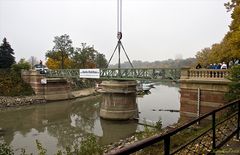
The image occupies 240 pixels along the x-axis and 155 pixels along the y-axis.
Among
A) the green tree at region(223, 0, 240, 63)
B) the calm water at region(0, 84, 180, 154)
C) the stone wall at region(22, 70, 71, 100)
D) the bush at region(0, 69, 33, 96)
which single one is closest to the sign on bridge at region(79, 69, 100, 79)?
the calm water at region(0, 84, 180, 154)

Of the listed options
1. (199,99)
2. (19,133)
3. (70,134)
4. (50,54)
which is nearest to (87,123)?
(70,134)

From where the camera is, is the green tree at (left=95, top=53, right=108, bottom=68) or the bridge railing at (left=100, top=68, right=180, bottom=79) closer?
the bridge railing at (left=100, top=68, right=180, bottom=79)

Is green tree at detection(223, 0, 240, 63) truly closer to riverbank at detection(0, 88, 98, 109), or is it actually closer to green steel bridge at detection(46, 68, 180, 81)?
green steel bridge at detection(46, 68, 180, 81)

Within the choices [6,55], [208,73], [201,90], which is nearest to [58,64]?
[6,55]

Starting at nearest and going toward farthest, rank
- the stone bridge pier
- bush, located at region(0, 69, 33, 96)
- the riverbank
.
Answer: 1. the stone bridge pier
2. the riverbank
3. bush, located at region(0, 69, 33, 96)

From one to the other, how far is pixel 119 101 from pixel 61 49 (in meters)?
37.3

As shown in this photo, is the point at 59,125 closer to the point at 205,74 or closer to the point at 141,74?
the point at 141,74

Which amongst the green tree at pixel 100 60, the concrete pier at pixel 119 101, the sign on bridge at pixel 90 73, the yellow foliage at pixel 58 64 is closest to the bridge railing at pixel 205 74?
the concrete pier at pixel 119 101

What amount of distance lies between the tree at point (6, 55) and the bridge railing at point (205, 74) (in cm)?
3948

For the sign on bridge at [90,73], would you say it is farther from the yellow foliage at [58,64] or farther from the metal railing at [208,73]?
the yellow foliage at [58,64]

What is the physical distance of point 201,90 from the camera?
17.6 metres

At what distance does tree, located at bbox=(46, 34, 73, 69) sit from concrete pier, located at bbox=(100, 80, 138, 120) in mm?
35635

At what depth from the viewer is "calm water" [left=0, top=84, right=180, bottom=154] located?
20.1 metres

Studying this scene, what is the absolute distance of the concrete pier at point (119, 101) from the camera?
84.4 feet
